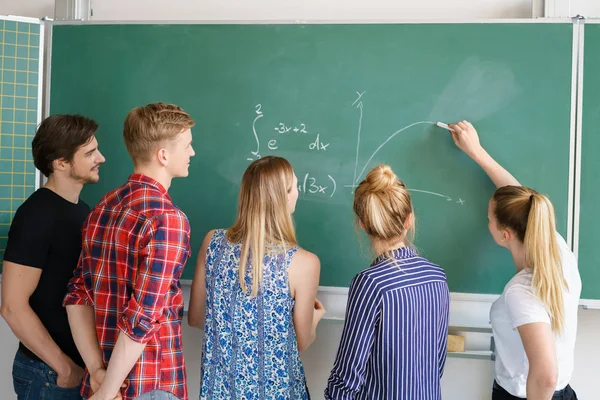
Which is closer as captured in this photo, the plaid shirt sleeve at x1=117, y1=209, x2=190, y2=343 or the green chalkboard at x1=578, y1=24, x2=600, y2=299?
the plaid shirt sleeve at x1=117, y1=209, x2=190, y2=343

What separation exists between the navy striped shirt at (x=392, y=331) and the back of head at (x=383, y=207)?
0.07 m

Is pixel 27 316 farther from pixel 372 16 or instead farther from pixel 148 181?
pixel 372 16

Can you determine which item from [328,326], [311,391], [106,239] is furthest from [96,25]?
[311,391]

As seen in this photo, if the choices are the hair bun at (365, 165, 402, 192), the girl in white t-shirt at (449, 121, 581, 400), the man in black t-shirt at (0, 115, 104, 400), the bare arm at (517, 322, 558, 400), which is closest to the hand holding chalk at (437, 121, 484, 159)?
the girl in white t-shirt at (449, 121, 581, 400)

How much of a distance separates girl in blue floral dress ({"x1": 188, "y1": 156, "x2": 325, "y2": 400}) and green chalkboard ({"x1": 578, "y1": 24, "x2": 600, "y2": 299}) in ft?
4.04

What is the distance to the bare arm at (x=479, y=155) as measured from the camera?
2414mm

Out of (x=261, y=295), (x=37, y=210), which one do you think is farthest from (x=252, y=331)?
(x=37, y=210)

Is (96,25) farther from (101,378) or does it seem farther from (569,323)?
(569,323)

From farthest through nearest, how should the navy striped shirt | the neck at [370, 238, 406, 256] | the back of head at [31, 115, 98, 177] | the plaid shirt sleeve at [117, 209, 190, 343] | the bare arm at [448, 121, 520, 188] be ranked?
the bare arm at [448, 121, 520, 188], the back of head at [31, 115, 98, 177], the neck at [370, 238, 406, 256], the navy striped shirt, the plaid shirt sleeve at [117, 209, 190, 343]

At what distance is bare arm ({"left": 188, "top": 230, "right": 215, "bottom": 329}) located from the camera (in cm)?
207

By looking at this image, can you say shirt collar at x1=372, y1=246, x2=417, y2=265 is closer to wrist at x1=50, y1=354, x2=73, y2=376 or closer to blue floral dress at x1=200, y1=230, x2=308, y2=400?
blue floral dress at x1=200, y1=230, x2=308, y2=400

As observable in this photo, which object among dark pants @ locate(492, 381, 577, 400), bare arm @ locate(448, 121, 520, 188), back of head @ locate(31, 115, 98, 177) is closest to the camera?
dark pants @ locate(492, 381, 577, 400)

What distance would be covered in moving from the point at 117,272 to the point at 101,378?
1.11ft

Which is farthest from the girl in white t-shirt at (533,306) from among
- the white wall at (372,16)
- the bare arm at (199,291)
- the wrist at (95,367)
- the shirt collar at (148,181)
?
the wrist at (95,367)
